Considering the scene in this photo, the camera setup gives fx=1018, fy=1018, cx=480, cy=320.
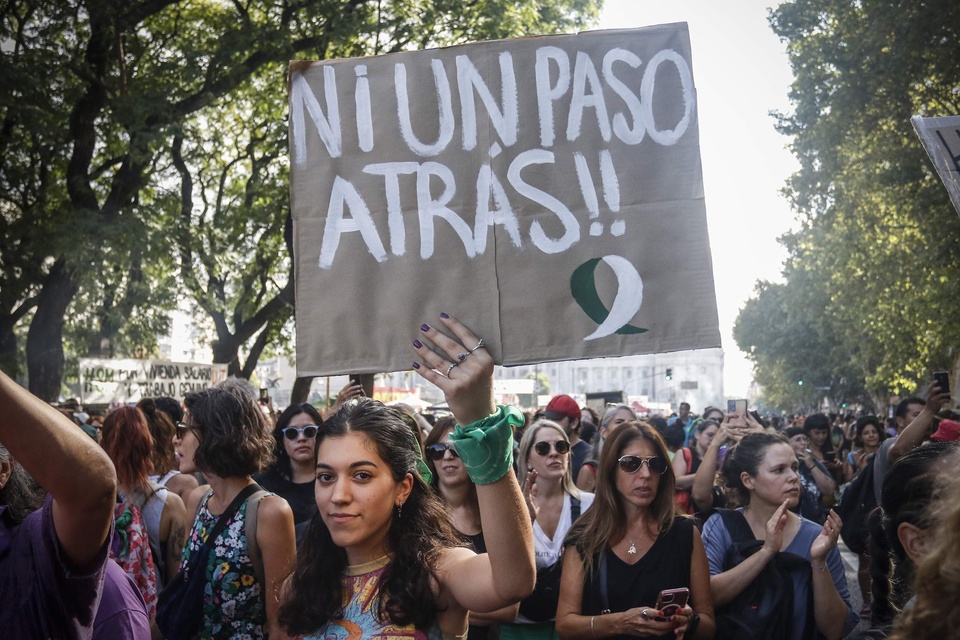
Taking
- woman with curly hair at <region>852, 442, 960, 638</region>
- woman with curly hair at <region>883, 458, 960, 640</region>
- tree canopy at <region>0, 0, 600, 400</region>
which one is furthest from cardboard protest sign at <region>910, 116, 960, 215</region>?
tree canopy at <region>0, 0, 600, 400</region>

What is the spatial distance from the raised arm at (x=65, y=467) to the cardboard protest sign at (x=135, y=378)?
16.9 meters

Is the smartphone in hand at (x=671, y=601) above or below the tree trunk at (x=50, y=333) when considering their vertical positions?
below

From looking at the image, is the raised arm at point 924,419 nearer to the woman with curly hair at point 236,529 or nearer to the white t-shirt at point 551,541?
the white t-shirt at point 551,541

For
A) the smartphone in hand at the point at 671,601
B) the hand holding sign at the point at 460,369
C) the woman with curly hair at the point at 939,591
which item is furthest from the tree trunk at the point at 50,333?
the woman with curly hair at the point at 939,591

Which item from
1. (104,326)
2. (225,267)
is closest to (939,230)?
(225,267)

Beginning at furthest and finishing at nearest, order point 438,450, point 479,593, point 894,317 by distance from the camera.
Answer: point 894,317, point 438,450, point 479,593

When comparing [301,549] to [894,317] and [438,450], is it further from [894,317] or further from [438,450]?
[894,317]

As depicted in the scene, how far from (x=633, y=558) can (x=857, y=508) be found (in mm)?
3572

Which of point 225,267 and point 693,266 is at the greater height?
point 225,267

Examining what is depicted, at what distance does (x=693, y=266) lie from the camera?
2805mm

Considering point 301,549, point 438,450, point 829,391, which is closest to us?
point 301,549

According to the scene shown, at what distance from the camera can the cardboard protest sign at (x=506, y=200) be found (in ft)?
9.14

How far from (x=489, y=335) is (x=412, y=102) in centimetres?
73

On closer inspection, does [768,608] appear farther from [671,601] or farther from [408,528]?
[408,528]
